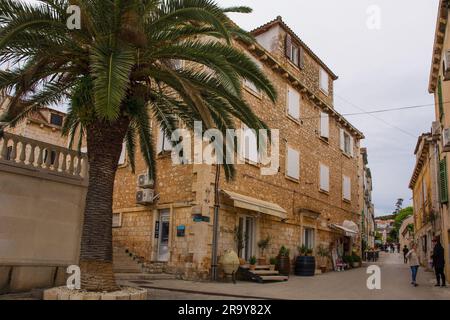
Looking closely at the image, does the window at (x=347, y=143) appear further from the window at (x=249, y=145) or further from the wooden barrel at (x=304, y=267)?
the window at (x=249, y=145)

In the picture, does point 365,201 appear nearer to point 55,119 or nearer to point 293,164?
point 293,164

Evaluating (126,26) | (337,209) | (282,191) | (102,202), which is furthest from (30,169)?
(337,209)

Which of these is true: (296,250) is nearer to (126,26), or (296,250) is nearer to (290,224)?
(290,224)

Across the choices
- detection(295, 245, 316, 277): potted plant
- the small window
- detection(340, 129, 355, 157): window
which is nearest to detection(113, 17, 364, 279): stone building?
detection(340, 129, 355, 157): window

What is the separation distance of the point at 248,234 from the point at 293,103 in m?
6.88

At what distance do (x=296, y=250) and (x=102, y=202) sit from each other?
12.3 meters

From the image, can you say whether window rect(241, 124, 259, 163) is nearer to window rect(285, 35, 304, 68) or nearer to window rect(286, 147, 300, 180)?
window rect(286, 147, 300, 180)

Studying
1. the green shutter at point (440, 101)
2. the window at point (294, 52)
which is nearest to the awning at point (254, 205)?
the green shutter at point (440, 101)

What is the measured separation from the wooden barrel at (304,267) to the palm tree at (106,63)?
10.2 meters

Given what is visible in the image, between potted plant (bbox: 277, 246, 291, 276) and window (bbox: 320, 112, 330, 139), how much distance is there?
Answer: 7.89 metres

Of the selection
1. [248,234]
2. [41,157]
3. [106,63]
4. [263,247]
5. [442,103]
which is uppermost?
[442,103]

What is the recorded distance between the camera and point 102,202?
8422 millimetres

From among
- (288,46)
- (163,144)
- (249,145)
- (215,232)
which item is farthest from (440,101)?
(163,144)

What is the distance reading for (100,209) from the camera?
8.41 m
